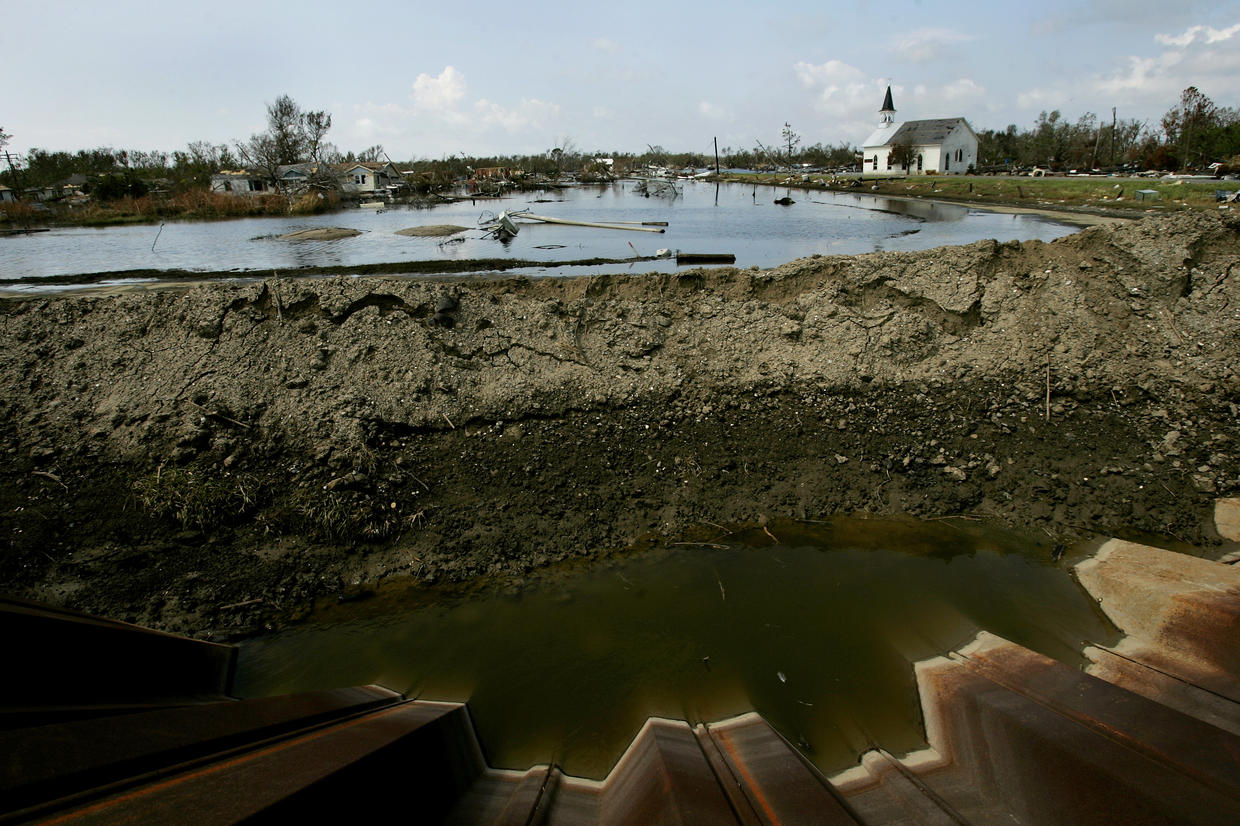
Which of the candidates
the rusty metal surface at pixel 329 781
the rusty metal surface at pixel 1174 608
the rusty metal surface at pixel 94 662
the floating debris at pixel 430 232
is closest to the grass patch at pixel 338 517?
the rusty metal surface at pixel 94 662

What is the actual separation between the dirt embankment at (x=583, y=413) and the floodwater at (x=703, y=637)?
0.53 metres

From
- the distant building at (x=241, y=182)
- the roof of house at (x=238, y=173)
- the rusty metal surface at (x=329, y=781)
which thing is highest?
the roof of house at (x=238, y=173)

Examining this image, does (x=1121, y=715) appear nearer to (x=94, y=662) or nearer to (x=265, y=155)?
(x=94, y=662)

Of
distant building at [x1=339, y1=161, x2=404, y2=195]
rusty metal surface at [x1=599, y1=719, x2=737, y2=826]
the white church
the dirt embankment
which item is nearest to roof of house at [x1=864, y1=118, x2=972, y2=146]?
the white church

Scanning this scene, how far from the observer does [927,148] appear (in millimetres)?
73562

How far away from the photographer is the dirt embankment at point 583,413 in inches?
267

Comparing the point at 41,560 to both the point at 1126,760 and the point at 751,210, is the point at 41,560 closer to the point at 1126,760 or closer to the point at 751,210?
the point at 1126,760

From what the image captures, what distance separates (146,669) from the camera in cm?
471

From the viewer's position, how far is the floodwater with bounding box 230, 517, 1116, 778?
A: 15.7 ft

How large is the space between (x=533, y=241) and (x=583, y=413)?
680 inches

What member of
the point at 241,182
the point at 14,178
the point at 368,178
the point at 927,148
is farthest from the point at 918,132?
the point at 14,178

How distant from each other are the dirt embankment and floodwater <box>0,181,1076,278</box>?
5.94 meters

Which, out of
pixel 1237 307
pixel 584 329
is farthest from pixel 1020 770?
pixel 1237 307

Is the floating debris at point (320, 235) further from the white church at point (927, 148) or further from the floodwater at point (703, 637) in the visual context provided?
the white church at point (927, 148)
